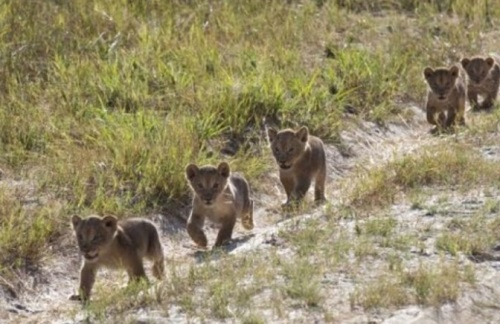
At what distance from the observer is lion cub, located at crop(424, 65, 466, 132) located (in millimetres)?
16359

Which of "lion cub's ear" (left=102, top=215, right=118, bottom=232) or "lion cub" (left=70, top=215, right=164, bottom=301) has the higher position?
"lion cub's ear" (left=102, top=215, right=118, bottom=232)

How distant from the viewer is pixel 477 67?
1755cm

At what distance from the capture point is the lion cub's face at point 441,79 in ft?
53.8

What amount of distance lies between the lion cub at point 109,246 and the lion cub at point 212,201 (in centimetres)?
93

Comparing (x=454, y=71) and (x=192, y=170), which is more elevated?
(x=192, y=170)

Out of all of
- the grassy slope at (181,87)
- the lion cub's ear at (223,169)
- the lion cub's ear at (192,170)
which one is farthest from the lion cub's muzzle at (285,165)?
the lion cub's ear at (192,170)

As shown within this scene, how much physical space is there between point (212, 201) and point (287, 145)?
1510mm

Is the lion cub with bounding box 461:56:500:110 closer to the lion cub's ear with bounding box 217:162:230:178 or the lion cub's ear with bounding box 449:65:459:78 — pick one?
the lion cub's ear with bounding box 449:65:459:78

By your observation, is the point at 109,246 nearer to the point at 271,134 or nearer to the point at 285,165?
the point at 285,165

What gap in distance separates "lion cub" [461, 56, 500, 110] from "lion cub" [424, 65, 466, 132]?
0.89 meters

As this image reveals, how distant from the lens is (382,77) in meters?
16.8

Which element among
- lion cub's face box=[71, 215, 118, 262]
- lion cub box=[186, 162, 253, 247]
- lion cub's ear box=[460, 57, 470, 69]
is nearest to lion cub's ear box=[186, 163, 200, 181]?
lion cub box=[186, 162, 253, 247]

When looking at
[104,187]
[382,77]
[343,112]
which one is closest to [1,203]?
[104,187]

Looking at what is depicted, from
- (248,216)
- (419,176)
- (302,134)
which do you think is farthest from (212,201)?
(419,176)
